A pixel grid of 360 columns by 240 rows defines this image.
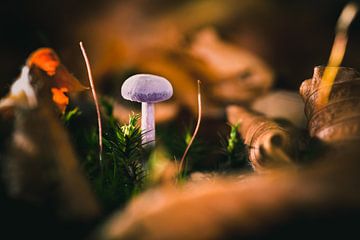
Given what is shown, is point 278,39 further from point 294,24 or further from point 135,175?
point 135,175

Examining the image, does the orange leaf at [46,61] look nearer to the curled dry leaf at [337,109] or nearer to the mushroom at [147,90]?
the mushroom at [147,90]

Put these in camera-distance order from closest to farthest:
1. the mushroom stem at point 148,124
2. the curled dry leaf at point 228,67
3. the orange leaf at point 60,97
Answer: the orange leaf at point 60,97 < the mushroom stem at point 148,124 < the curled dry leaf at point 228,67

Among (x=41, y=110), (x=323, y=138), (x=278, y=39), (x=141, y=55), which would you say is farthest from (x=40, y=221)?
(x=278, y=39)

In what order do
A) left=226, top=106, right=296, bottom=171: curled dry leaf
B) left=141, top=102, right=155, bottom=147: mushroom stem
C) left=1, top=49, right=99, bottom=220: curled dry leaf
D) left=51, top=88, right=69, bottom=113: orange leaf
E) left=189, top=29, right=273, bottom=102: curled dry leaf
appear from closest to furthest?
left=1, top=49, right=99, bottom=220: curled dry leaf
left=226, top=106, right=296, bottom=171: curled dry leaf
left=51, top=88, right=69, bottom=113: orange leaf
left=141, top=102, right=155, bottom=147: mushroom stem
left=189, top=29, right=273, bottom=102: curled dry leaf

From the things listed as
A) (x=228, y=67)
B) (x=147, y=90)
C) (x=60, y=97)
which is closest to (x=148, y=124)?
(x=147, y=90)

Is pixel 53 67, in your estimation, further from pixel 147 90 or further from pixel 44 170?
pixel 44 170

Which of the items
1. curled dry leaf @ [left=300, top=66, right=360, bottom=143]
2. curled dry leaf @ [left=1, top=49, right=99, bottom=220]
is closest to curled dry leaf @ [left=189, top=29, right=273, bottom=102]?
curled dry leaf @ [left=300, top=66, right=360, bottom=143]

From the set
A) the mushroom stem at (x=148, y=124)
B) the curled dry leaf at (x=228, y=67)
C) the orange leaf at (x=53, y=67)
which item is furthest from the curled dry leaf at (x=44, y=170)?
the curled dry leaf at (x=228, y=67)

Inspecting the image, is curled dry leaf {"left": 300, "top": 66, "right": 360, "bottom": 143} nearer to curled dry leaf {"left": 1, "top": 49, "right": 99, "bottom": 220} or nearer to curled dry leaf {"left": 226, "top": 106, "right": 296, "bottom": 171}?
curled dry leaf {"left": 226, "top": 106, "right": 296, "bottom": 171}

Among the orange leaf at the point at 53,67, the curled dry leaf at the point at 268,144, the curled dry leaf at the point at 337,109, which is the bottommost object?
the curled dry leaf at the point at 268,144
